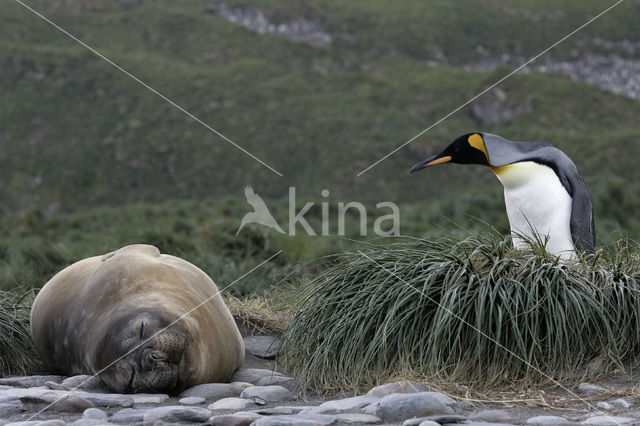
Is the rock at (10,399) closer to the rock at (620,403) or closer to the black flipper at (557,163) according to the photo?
the rock at (620,403)

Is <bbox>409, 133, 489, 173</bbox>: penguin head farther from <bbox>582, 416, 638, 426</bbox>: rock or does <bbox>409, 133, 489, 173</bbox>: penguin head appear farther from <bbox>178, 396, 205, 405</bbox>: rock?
<bbox>582, 416, 638, 426</bbox>: rock

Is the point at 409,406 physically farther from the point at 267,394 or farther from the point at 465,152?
Result: the point at 465,152

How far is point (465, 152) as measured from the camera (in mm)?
6855

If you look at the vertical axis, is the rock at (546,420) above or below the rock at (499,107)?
below

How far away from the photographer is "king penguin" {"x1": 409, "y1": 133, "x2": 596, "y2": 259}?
6715 millimetres

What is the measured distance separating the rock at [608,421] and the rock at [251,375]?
7.27ft

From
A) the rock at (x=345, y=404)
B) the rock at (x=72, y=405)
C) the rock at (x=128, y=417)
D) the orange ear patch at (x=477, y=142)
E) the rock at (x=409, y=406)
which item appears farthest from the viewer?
the orange ear patch at (x=477, y=142)

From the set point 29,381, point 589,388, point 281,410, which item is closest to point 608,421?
point 589,388

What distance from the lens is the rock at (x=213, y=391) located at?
4.97 m

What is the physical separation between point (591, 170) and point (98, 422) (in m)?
43.7

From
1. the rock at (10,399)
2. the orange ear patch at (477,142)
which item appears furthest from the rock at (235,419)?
the orange ear patch at (477,142)

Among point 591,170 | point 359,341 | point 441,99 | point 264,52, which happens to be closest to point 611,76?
point 441,99

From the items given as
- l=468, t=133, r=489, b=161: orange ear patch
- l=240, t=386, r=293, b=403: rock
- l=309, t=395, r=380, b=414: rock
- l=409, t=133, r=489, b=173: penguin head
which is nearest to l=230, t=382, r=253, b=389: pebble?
l=240, t=386, r=293, b=403: rock

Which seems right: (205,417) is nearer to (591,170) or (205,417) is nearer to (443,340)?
(443,340)
